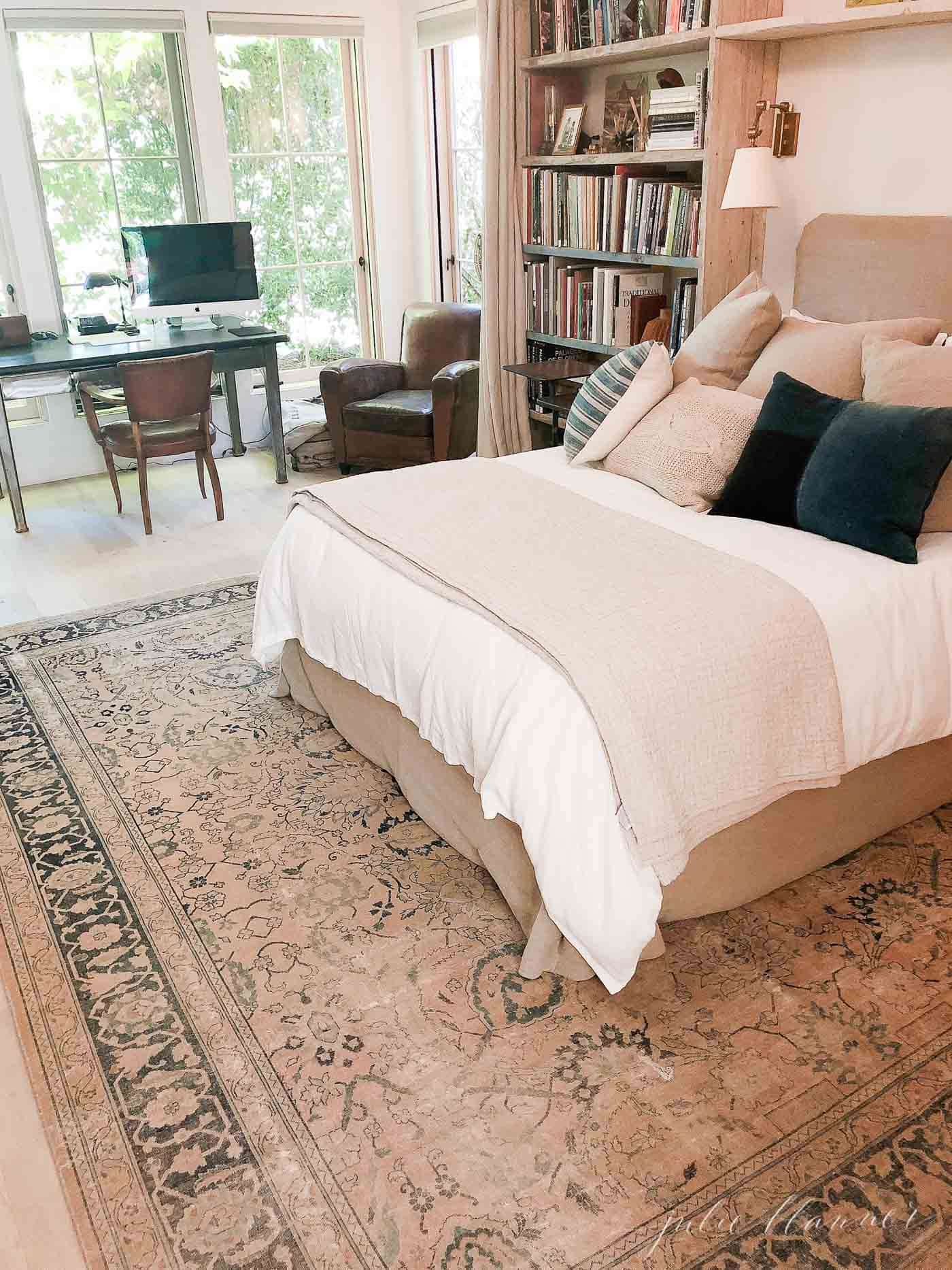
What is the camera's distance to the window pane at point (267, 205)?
219 inches

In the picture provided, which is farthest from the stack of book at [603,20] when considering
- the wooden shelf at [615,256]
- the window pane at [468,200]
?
the window pane at [468,200]

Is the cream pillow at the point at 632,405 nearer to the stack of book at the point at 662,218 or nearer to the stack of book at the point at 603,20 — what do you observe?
the stack of book at the point at 662,218

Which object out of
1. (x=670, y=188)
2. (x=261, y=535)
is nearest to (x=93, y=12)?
(x=261, y=535)

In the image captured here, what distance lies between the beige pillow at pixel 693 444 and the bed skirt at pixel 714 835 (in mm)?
858

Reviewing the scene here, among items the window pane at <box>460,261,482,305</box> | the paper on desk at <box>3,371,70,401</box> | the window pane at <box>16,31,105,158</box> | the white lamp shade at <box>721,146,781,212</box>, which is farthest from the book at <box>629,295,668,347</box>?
the window pane at <box>16,31,105,158</box>

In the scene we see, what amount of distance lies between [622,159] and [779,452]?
74.5 inches

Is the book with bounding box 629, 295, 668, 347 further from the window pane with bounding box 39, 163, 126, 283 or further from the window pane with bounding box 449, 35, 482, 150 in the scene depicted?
the window pane with bounding box 39, 163, 126, 283

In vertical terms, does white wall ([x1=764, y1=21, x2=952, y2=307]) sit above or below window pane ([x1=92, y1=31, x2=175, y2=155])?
below

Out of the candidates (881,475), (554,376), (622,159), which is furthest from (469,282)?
(881,475)

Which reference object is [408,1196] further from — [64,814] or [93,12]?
[93,12]

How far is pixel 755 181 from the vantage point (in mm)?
3211

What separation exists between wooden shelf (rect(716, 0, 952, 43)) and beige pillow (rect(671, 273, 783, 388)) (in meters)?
0.76

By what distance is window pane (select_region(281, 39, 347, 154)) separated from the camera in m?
5.52

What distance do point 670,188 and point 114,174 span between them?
3.03 meters
